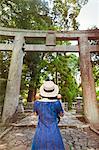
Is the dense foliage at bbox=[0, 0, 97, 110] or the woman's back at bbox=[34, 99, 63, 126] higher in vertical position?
the dense foliage at bbox=[0, 0, 97, 110]

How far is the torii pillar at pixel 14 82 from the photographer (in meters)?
3.96

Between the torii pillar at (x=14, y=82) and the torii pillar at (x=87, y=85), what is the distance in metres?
1.08

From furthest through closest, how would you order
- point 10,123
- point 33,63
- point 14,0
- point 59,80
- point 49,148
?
point 59,80 → point 33,63 → point 14,0 → point 10,123 → point 49,148

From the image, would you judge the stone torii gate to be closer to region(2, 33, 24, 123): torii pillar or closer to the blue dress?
region(2, 33, 24, 123): torii pillar

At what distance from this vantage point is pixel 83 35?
14.7 feet

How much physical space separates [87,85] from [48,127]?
2.77 m

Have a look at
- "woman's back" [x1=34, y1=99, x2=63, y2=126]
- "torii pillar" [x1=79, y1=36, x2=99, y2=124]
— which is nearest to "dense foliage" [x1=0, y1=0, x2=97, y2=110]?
"torii pillar" [x1=79, y1=36, x2=99, y2=124]

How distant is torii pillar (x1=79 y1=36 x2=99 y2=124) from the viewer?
3.99 metres

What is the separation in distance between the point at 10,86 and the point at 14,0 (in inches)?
71.1

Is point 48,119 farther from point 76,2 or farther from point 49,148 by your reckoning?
point 76,2

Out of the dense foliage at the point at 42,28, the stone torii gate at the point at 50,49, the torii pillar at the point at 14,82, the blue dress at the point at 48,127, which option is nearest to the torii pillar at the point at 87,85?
the stone torii gate at the point at 50,49

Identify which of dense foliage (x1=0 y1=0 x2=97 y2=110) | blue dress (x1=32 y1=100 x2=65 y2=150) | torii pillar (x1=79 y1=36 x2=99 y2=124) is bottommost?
blue dress (x1=32 y1=100 x2=65 y2=150)

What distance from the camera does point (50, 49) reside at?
4434 millimetres

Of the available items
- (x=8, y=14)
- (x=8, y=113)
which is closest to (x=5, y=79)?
(x=8, y=113)
